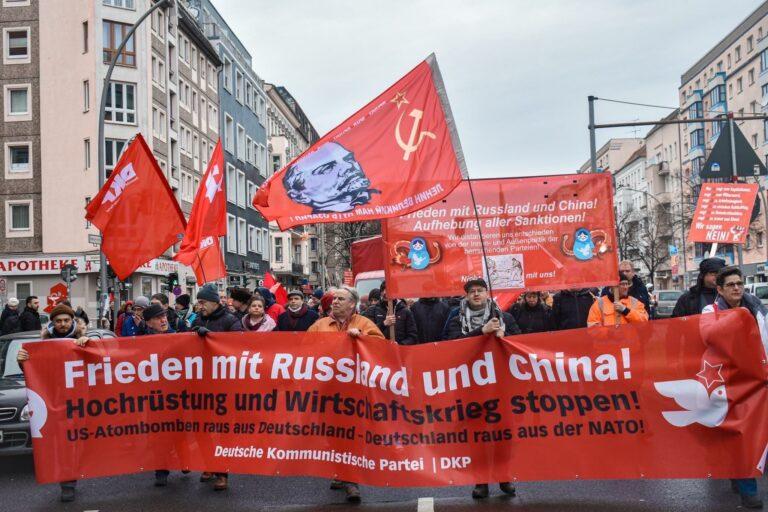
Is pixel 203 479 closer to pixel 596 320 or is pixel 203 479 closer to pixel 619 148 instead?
pixel 596 320

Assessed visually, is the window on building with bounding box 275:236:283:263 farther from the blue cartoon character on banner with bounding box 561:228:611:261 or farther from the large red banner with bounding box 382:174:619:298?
the blue cartoon character on banner with bounding box 561:228:611:261

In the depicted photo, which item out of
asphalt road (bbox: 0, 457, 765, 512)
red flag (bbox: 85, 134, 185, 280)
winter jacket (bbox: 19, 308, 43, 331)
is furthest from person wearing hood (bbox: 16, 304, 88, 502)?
winter jacket (bbox: 19, 308, 43, 331)

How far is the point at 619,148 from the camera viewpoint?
131 meters

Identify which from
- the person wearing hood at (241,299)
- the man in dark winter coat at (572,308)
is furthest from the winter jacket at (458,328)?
the person wearing hood at (241,299)

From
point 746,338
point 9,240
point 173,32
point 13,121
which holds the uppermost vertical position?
point 173,32

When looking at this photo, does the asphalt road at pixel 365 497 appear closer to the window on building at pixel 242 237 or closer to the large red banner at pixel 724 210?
the large red banner at pixel 724 210

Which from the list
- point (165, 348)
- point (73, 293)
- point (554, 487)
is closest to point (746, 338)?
point (554, 487)

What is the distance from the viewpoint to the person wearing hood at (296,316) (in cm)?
1147

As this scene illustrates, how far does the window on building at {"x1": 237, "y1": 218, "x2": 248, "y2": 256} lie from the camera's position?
66.3m

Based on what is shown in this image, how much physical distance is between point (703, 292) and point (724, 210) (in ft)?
21.3

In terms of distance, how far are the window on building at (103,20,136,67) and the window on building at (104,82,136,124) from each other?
1114 mm

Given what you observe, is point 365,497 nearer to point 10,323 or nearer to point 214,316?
point 214,316

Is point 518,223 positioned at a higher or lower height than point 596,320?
higher

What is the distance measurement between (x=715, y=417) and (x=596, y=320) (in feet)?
7.81
